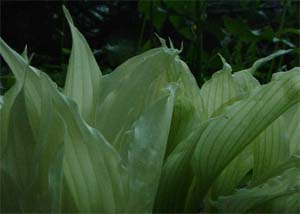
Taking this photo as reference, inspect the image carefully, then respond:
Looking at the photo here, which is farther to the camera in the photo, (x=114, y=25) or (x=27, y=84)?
(x=114, y=25)

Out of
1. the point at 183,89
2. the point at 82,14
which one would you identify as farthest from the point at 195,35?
the point at 82,14

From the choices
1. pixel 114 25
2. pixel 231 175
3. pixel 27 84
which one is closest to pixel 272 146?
pixel 231 175

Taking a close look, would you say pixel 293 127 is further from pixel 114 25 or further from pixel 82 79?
pixel 114 25

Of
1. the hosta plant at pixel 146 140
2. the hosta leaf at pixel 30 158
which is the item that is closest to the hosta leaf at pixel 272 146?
the hosta plant at pixel 146 140

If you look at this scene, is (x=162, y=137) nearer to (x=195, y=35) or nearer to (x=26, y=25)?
(x=195, y=35)

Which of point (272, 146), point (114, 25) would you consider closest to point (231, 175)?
point (272, 146)

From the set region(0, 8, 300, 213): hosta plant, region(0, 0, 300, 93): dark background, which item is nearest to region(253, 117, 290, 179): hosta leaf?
region(0, 8, 300, 213): hosta plant
